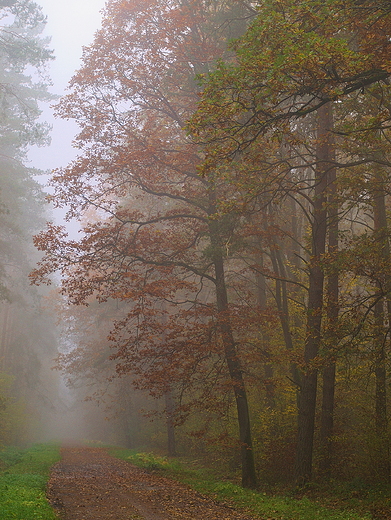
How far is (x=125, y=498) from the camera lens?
33.1 feet

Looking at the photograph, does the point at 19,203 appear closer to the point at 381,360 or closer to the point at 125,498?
the point at 125,498

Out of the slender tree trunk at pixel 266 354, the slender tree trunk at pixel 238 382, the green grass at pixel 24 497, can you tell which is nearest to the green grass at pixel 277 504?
the slender tree trunk at pixel 238 382

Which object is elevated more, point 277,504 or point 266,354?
point 266,354

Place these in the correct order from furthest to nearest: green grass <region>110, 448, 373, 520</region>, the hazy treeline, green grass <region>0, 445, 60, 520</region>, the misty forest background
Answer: the hazy treeline
the misty forest background
green grass <region>110, 448, 373, 520</region>
green grass <region>0, 445, 60, 520</region>

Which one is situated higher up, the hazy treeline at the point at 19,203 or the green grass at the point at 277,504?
the hazy treeline at the point at 19,203

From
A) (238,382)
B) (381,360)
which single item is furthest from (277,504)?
(381,360)

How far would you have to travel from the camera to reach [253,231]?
11.7 m

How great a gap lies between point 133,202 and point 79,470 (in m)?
12.3

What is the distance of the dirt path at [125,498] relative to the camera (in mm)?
8508

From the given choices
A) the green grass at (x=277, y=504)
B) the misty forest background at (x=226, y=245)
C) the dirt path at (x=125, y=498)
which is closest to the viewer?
the green grass at (x=277, y=504)

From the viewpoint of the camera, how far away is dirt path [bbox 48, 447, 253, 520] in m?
8.51

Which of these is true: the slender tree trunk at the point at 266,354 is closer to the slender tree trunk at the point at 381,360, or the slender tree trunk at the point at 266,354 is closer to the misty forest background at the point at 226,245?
the misty forest background at the point at 226,245

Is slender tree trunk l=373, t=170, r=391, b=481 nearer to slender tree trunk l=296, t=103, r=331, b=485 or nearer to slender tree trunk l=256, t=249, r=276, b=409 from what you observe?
slender tree trunk l=296, t=103, r=331, b=485

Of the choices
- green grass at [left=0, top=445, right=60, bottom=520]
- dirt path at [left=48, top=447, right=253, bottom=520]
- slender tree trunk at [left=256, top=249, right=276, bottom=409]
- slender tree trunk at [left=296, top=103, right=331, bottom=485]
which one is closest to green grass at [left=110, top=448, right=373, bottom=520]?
dirt path at [left=48, top=447, right=253, bottom=520]
